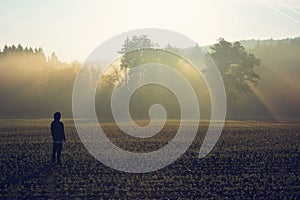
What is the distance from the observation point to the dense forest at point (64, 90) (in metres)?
98.2

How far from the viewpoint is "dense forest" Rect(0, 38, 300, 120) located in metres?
98.2

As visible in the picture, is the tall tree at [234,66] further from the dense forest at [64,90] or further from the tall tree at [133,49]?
the tall tree at [133,49]

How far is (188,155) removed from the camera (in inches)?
953

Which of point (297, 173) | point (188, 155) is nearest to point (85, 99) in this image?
point (188, 155)

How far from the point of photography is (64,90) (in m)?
115

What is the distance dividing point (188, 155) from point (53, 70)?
108 m

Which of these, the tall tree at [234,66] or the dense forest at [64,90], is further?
the dense forest at [64,90]

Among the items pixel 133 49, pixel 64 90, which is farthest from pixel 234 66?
pixel 64 90

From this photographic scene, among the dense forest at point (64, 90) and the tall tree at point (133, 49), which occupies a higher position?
the tall tree at point (133, 49)

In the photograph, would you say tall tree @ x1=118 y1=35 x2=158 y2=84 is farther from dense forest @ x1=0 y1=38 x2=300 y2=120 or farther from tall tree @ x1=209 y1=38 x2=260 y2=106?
tall tree @ x1=209 y1=38 x2=260 y2=106

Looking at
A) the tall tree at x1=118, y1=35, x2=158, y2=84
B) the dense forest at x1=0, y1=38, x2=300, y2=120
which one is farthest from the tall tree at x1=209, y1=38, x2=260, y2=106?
the tall tree at x1=118, y1=35, x2=158, y2=84

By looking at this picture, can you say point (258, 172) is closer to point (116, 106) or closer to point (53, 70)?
point (116, 106)

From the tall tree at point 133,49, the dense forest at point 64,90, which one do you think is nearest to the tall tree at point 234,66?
the dense forest at point 64,90

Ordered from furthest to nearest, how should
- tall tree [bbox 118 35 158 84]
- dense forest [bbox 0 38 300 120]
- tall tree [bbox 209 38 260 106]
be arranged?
tall tree [bbox 118 35 158 84] → dense forest [bbox 0 38 300 120] → tall tree [bbox 209 38 260 106]
